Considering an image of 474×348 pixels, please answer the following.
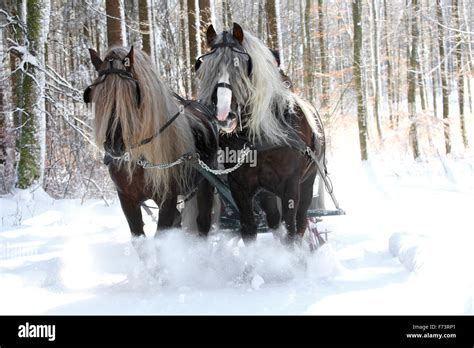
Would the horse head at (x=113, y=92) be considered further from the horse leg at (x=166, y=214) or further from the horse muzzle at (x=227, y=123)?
the horse muzzle at (x=227, y=123)

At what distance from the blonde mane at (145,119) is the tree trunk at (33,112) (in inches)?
201

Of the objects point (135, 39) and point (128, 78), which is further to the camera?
point (135, 39)

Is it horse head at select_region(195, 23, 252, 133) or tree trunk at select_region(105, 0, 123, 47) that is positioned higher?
tree trunk at select_region(105, 0, 123, 47)

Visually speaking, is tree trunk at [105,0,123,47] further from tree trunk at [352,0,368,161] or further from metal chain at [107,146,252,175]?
tree trunk at [352,0,368,161]

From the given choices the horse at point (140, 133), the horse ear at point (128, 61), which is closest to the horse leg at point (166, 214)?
the horse at point (140, 133)

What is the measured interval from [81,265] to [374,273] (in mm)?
2874

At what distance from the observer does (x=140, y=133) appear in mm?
4379

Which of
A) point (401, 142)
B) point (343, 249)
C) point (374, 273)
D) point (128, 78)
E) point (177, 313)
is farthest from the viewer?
point (401, 142)

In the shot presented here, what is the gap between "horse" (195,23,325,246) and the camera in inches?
171

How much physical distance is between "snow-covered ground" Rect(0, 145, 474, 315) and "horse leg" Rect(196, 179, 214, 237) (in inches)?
8.2

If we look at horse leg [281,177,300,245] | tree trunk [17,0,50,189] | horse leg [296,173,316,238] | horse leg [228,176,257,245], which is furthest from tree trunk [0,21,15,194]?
horse leg [281,177,300,245]

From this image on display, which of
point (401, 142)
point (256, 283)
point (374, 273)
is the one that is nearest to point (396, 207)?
point (374, 273)
